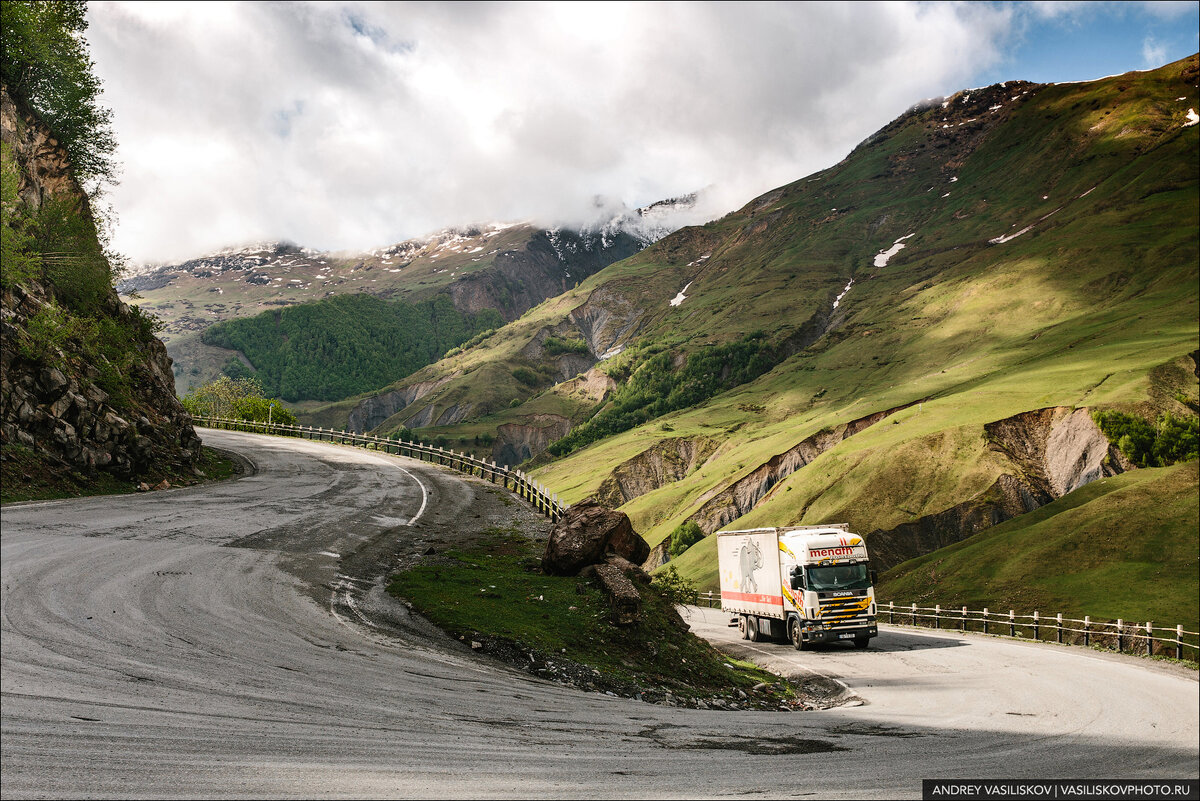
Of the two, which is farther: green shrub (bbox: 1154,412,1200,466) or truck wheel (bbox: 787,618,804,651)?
green shrub (bbox: 1154,412,1200,466)

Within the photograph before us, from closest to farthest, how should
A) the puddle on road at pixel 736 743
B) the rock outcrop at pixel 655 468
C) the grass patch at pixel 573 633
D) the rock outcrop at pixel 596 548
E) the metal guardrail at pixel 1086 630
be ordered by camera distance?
the puddle on road at pixel 736 743, the grass patch at pixel 573 633, the rock outcrop at pixel 596 548, the metal guardrail at pixel 1086 630, the rock outcrop at pixel 655 468

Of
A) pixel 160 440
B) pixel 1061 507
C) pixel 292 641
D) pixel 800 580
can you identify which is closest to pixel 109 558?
pixel 292 641

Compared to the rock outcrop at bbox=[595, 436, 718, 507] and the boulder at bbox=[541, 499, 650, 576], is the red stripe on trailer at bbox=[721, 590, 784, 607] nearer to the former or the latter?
the boulder at bbox=[541, 499, 650, 576]

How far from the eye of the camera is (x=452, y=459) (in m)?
56.4

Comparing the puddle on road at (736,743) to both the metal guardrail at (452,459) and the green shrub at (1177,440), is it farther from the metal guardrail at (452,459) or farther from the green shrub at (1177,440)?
the green shrub at (1177,440)

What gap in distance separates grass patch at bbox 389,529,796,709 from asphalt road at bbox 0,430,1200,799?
1023mm

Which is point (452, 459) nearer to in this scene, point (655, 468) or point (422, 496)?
point (422, 496)

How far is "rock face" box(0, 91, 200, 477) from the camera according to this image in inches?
720

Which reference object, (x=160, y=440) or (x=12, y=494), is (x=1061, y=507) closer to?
(x=160, y=440)

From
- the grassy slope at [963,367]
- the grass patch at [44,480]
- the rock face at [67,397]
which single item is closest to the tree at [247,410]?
the rock face at [67,397]

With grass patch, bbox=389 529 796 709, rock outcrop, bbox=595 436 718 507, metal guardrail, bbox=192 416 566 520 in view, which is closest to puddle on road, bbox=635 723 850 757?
grass patch, bbox=389 529 796 709

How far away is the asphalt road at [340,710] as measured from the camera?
259 inches

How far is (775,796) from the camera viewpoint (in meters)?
7.99

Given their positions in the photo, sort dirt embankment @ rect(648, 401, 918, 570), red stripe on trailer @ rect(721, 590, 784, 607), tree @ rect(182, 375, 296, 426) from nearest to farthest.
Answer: red stripe on trailer @ rect(721, 590, 784, 607)
tree @ rect(182, 375, 296, 426)
dirt embankment @ rect(648, 401, 918, 570)
